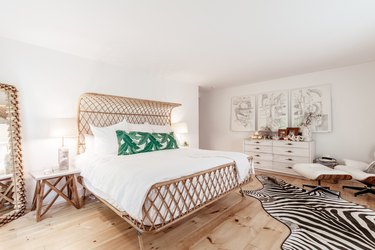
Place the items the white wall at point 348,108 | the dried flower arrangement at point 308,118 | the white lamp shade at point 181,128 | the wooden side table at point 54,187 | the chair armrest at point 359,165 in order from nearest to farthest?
1. the wooden side table at point 54,187
2. the chair armrest at point 359,165
3. the white wall at point 348,108
4. the dried flower arrangement at point 308,118
5. the white lamp shade at point 181,128

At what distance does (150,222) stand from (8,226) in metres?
1.84

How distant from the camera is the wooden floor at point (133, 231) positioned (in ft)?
5.71

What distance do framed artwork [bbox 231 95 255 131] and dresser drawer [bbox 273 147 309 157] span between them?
3.04 feet

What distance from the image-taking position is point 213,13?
1895mm

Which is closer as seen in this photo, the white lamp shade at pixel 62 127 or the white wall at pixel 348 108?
the white lamp shade at pixel 62 127

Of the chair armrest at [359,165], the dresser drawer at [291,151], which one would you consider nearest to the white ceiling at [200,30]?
the dresser drawer at [291,151]

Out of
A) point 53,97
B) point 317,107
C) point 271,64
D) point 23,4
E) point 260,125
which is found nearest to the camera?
point 23,4

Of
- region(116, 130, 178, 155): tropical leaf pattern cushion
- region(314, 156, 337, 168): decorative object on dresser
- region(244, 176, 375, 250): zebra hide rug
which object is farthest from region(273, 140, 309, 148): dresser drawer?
region(116, 130, 178, 155): tropical leaf pattern cushion

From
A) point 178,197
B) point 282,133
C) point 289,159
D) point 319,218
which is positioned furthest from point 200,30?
point 289,159

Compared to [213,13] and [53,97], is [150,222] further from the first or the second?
[53,97]

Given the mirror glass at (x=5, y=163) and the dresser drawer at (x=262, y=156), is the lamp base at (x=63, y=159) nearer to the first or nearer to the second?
the mirror glass at (x=5, y=163)

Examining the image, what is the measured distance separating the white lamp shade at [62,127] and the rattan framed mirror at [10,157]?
1.28ft

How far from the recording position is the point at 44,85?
264cm

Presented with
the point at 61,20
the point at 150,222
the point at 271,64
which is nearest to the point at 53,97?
the point at 61,20
